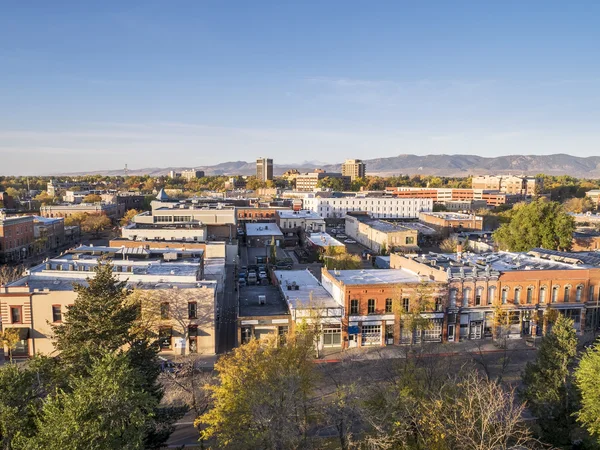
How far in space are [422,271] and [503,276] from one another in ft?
22.3

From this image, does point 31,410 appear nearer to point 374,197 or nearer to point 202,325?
point 202,325

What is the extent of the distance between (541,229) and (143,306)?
54444 millimetres

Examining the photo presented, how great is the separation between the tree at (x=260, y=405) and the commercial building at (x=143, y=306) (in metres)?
11.9

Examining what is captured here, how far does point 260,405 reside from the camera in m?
19.9

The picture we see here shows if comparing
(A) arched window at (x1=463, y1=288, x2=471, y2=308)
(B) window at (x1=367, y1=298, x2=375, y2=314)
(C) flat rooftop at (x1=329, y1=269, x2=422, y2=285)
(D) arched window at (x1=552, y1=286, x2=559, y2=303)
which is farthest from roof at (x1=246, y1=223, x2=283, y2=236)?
(D) arched window at (x1=552, y1=286, x2=559, y2=303)

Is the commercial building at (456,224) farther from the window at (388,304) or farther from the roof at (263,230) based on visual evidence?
the window at (388,304)

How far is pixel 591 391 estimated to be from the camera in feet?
71.4

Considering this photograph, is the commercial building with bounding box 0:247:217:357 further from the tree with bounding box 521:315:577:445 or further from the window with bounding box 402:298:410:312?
the tree with bounding box 521:315:577:445

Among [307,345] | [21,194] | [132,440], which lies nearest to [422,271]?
[307,345]

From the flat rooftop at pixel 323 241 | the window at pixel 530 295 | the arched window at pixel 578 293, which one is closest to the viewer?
the window at pixel 530 295

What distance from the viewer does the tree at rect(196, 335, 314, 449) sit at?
1991cm

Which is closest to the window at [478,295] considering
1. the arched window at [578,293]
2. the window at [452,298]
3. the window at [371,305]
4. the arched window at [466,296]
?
the arched window at [466,296]

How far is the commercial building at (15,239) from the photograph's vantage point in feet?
249

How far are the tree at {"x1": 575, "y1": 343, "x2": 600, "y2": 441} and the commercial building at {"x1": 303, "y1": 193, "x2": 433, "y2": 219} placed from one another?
109934mm
